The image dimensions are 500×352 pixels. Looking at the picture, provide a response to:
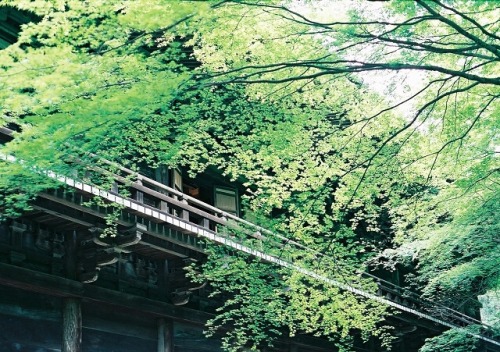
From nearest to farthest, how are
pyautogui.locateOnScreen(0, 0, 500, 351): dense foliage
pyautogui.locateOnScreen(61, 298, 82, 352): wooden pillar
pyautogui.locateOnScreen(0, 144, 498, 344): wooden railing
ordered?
1. pyautogui.locateOnScreen(0, 0, 500, 351): dense foliage
2. pyautogui.locateOnScreen(0, 144, 498, 344): wooden railing
3. pyautogui.locateOnScreen(61, 298, 82, 352): wooden pillar

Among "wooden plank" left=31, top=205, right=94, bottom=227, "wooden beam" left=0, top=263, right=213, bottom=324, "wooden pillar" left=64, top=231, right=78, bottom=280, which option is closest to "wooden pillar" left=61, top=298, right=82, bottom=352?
"wooden beam" left=0, top=263, right=213, bottom=324

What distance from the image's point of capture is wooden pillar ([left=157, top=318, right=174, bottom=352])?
54.3 ft

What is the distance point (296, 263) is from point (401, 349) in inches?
563

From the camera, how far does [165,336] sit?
54.7ft

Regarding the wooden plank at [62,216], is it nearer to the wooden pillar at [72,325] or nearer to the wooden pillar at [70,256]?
the wooden pillar at [70,256]

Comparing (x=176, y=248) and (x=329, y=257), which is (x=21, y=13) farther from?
(x=329, y=257)

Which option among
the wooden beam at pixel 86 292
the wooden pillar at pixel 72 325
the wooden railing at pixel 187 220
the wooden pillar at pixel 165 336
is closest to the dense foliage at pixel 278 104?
the wooden railing at pixel 187 220

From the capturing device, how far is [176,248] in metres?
16.4

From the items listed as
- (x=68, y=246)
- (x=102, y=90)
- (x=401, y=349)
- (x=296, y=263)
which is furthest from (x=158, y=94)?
(x=401, y=349)

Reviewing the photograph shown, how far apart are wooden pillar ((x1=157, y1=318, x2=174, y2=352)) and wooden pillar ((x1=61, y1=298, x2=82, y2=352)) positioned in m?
3.02

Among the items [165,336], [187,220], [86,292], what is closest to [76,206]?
[86,292]

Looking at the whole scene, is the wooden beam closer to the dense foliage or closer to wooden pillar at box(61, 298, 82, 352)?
wooden pillar at box(61, 298, 82, 352)

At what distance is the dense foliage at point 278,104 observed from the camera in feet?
29.7

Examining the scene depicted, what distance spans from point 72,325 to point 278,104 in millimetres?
6181
